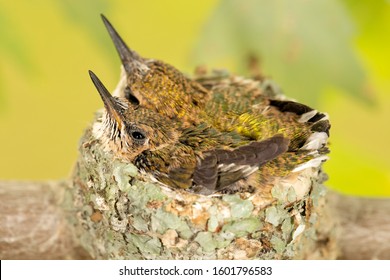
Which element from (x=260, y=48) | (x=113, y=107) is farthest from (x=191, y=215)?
(x=260, y=48)

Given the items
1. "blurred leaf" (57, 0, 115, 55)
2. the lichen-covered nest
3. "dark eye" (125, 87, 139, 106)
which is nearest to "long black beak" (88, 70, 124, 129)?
the lichen-covered nest

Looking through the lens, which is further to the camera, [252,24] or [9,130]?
[9,130]

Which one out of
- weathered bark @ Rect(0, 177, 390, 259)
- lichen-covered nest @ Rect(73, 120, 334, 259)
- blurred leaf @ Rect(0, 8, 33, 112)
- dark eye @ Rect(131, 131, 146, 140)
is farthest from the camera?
blurred leaf @ Rect(0, 8, 33, 112)

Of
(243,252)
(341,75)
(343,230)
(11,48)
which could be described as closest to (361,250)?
(343,230)

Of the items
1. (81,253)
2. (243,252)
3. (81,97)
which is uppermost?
(81,97)

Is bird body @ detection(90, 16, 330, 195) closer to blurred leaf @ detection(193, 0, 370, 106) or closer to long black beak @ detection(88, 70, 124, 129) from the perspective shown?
long black beak @ detection(88, 70, 124, 129)

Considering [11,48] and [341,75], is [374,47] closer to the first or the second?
[341,75]

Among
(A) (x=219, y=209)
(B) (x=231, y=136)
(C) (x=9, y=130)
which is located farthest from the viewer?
(C) (x=9, y=130)

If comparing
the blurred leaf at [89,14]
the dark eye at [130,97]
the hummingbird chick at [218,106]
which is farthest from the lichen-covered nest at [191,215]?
the blurred leaf at [89,14]
